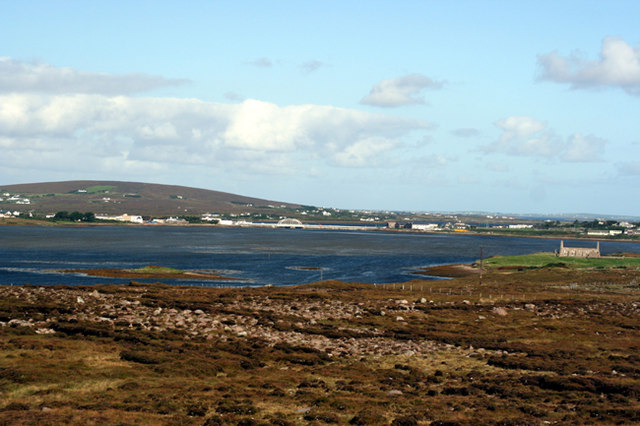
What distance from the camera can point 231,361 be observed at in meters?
31.8

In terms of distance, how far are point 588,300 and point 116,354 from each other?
54.8 meters

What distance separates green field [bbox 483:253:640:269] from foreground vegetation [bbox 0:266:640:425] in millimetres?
70412

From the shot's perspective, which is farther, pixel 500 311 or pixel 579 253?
pixel 579 253

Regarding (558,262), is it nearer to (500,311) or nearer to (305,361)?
(500,311)

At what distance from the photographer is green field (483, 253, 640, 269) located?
124 m

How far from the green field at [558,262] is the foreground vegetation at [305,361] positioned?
231 feet

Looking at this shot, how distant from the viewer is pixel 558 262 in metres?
129

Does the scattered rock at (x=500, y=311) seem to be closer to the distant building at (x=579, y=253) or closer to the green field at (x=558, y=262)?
the green field at (x=558, y=262)

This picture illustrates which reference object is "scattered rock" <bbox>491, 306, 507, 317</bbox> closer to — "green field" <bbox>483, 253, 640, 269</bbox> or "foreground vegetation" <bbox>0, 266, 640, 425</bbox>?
A: "foreground vegetation" <bbox>0, 266, 640, 425</bbox>

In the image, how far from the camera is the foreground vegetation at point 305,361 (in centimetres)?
2314

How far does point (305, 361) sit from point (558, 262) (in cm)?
11030

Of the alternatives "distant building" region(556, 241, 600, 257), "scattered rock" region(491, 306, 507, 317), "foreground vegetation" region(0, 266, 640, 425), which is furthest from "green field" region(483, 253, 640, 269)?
"scattered rock" region(491, 306, 507, 317)

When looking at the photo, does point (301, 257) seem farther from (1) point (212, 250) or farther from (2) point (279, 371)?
(2) point (279, 371)

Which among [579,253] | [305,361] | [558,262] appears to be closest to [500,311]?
[305,361]
